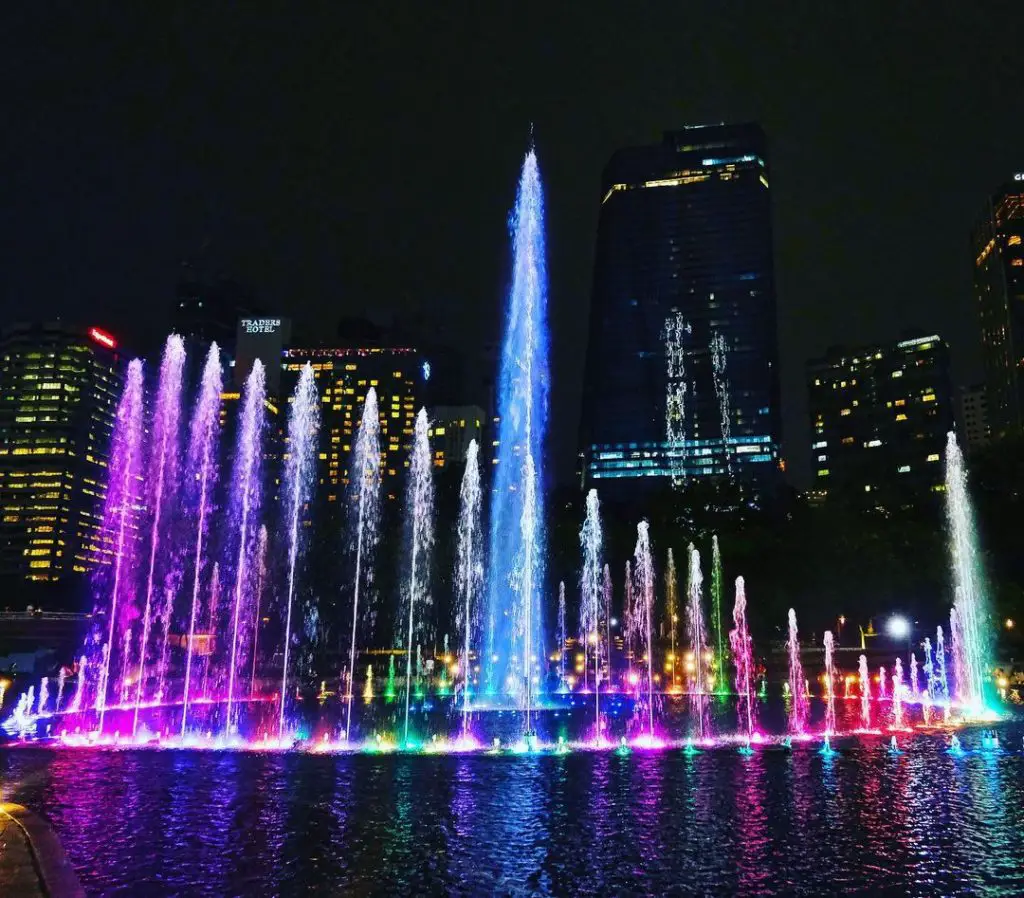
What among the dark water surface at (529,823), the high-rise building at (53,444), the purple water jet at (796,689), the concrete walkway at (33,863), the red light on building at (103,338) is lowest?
the dark water surface at (529,823)

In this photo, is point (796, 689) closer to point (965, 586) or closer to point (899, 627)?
point (965, 586)

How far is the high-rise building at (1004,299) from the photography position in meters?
132

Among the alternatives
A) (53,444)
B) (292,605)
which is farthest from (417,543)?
(53,444)

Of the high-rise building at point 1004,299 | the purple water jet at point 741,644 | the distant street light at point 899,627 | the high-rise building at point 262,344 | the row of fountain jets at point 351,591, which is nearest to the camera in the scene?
the row of fountain jets at point 351,591

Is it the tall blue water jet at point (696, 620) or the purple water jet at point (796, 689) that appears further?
the tall blue water jet at point (696, 620)

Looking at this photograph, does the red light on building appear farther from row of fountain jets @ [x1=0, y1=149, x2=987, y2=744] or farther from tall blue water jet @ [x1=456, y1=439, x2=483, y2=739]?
tall blue water jet @ [x1=456, y1=439, x2=483, y2=739]

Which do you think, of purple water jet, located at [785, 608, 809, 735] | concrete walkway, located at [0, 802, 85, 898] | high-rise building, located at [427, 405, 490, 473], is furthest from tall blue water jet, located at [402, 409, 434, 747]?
high-rise building, located at [427, 405, 490, 473]

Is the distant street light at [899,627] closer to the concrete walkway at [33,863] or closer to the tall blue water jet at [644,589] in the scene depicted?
the tall blue water jet at [644,589]

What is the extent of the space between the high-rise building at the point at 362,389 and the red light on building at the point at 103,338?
125 feet

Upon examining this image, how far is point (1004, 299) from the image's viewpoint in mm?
135250

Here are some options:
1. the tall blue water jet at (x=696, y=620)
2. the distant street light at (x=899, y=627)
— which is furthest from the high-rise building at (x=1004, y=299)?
the tall blue water jet at (x=696, y=620)

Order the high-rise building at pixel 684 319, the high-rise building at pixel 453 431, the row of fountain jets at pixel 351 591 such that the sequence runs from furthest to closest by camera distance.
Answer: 1. the high-rise building at pixel 453 431
2. the high-rise building at pixel 684 319
3. the row of fountain jets at pixel 351 591

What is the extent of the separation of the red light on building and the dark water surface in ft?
486

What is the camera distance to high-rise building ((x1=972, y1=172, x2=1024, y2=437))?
13175cm
